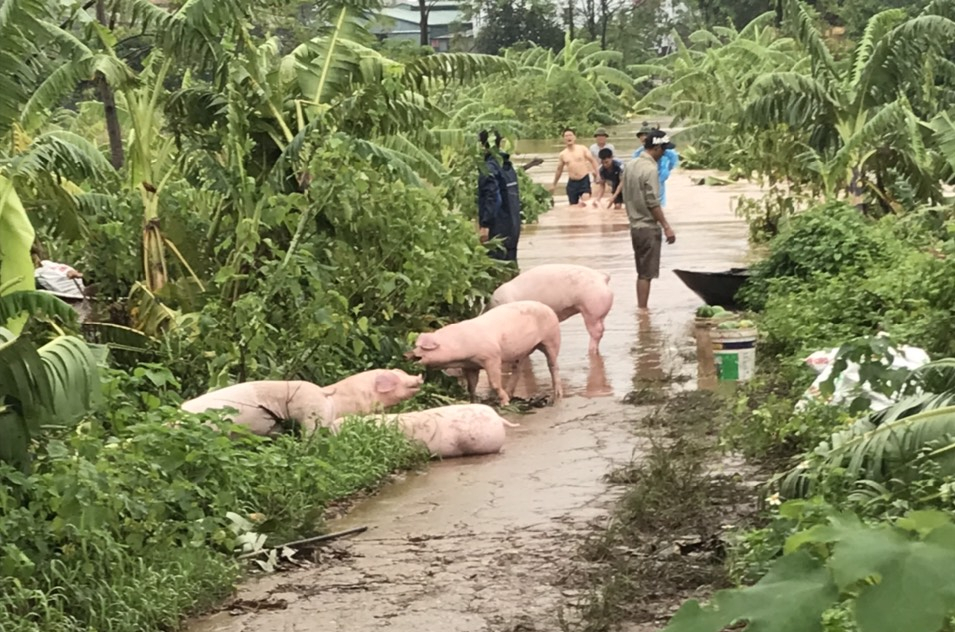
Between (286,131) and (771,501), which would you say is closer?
(771,501)

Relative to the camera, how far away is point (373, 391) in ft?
29.7

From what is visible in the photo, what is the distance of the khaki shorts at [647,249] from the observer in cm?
1347

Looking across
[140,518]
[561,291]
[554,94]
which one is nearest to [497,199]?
[561,291]

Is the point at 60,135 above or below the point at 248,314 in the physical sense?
above

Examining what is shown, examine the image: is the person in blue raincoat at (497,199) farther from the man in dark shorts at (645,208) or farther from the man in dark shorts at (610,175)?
the man in dark shorts at (610,175)

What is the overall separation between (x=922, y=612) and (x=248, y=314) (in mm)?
7874

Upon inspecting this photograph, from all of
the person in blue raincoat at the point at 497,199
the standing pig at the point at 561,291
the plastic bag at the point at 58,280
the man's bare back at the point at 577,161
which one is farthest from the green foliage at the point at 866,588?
the man's bare back at the point at 577,161

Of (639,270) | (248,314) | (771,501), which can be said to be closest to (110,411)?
(248,314)

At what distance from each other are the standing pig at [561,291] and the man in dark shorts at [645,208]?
206 centimetres

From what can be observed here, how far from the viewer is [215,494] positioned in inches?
270

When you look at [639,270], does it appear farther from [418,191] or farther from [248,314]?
[248,314]

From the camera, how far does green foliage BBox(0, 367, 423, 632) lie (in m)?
5.60

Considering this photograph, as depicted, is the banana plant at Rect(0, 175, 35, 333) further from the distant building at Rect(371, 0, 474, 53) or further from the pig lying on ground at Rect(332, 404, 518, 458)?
the distant building at Rect(371, 0, 474, 53)

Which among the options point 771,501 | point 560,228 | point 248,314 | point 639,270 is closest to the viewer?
point 771,501
